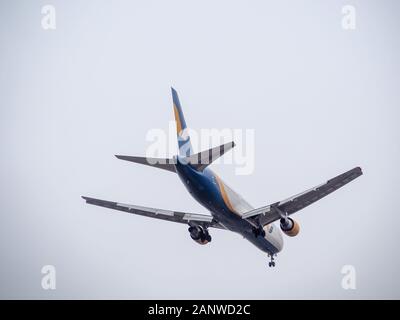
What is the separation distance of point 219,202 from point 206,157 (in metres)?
4.40

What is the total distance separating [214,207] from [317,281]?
89246 millimetres

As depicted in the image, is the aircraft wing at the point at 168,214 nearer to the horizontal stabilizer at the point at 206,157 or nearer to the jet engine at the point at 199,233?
the jet engine at the point at 199,233

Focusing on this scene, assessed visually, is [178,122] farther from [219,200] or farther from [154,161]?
[219,200]

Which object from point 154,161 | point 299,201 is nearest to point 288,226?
point 299,201

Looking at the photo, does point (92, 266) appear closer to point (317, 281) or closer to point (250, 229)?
point (317, 281)

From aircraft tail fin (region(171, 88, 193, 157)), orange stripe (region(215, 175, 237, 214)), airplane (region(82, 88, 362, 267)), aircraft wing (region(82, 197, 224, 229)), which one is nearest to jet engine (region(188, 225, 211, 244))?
airplane (region(82, 88, 362, 267))

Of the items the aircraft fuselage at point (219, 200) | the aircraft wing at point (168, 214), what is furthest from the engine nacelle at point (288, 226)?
the aircraft wing at point (168, 214)

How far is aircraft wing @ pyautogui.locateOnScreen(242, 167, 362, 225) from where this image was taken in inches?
1254

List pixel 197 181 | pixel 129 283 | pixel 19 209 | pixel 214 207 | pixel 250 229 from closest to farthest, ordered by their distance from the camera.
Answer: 1. pixel 197 181
2. pixel 214 207
3. pixel 250 229
4. pixel 129 283
5. pixel 19 209

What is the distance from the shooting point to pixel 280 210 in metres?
35.5

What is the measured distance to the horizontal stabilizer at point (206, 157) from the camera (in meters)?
29.9

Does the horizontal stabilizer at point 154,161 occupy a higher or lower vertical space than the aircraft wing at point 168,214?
higher

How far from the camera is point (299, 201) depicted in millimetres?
34469
